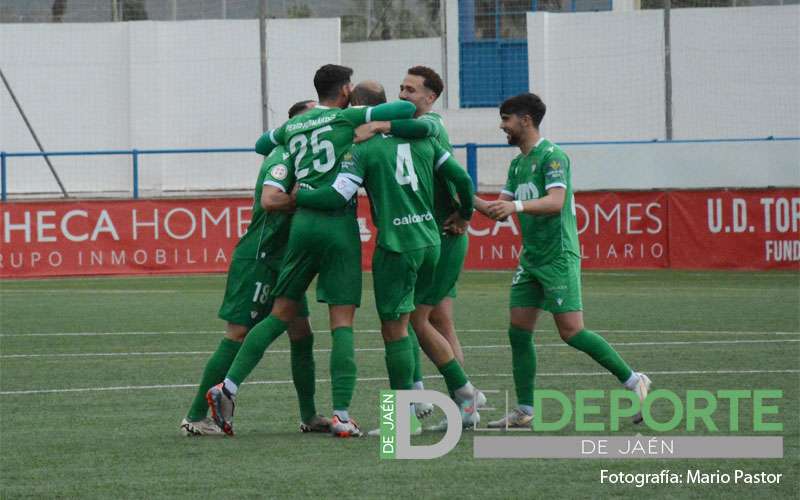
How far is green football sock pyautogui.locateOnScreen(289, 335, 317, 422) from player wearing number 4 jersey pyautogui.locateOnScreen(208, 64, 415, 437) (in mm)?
384

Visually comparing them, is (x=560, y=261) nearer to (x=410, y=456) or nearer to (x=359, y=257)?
(x=359, y=257)

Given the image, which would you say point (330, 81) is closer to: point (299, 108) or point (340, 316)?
point (299, 108)

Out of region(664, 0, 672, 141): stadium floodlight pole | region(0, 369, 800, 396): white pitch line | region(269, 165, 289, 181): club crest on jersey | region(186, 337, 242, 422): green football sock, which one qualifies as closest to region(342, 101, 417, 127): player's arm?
region(269, 165, 289, 181): club crest on jersey

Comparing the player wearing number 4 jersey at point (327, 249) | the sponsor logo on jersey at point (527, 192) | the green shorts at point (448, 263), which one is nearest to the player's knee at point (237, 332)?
the player wearing number 4 jersey at point (327, 249)

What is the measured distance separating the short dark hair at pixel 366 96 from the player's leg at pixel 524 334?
1361mm

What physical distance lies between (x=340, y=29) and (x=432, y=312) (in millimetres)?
26847

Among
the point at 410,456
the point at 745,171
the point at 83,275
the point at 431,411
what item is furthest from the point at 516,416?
the point at 745,171

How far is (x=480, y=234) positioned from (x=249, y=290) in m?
15.1

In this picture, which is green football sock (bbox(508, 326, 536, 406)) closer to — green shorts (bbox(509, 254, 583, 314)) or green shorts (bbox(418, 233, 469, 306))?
green shorts (bbox(509, 254, 583, 314))

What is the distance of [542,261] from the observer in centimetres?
843

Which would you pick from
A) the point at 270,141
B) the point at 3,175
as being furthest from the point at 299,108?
the point at 3,175

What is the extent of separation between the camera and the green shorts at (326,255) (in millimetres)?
7824

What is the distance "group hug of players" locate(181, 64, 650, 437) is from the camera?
7840 mm

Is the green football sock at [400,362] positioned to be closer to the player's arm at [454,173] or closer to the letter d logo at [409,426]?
the letter d logo at [409,426]
